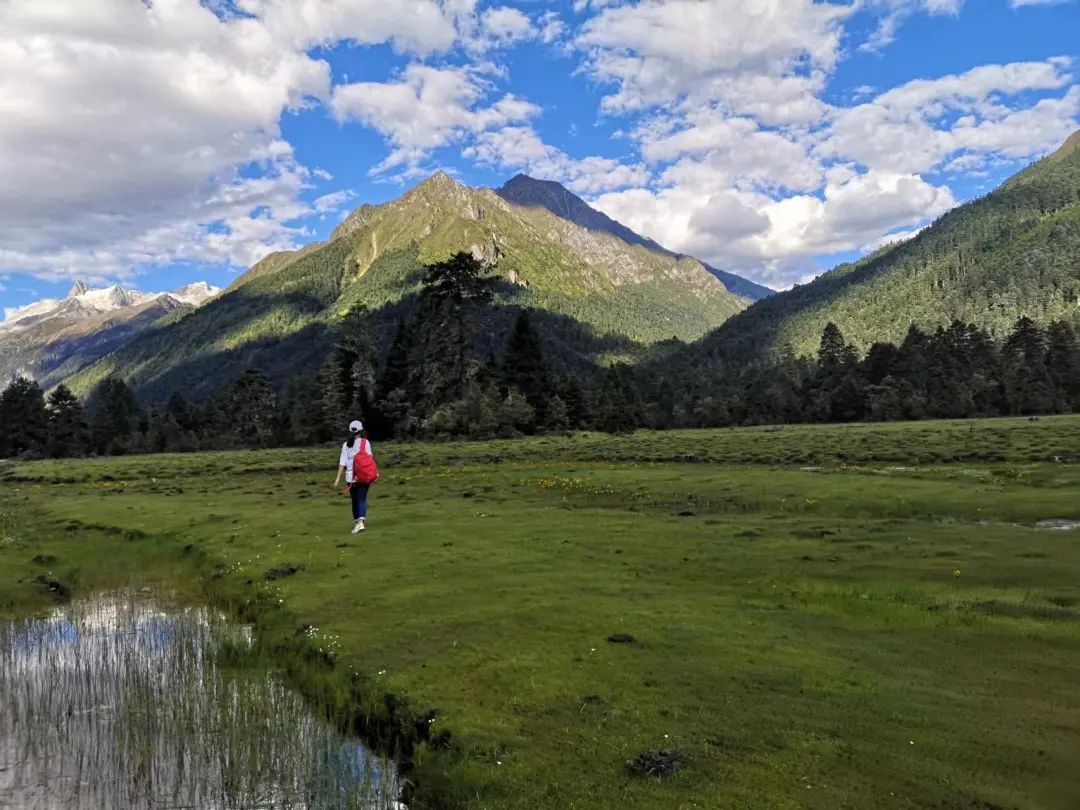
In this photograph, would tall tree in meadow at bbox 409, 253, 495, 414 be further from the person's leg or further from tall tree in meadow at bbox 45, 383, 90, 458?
tall tree in meadow at bbox 45, 383, 90, 458

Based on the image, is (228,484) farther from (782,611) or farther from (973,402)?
(973,402)

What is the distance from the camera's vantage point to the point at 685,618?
16203 mm

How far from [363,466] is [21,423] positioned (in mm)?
141903

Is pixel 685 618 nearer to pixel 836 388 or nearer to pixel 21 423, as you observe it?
pixel 836 388

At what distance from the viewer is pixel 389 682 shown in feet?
43.5

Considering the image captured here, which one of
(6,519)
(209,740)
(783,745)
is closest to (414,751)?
(209,740)

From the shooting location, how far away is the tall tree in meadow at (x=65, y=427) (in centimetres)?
13338

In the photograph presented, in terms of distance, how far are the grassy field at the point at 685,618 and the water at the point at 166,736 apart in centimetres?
135

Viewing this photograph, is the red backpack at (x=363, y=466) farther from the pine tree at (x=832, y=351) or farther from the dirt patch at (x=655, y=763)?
the pine tree at (x=832, y=351)

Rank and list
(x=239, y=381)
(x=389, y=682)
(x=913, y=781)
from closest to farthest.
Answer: (x=913, y=781)
(x=389, y=682)
(x=239, y=381)

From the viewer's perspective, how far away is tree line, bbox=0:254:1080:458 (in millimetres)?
106188

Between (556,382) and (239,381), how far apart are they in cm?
7200

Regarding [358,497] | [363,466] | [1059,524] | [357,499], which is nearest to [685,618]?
[363,466]

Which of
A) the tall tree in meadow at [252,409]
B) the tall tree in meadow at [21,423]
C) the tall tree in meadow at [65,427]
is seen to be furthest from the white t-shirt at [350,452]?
the tall tree in meadow at [21,423]
